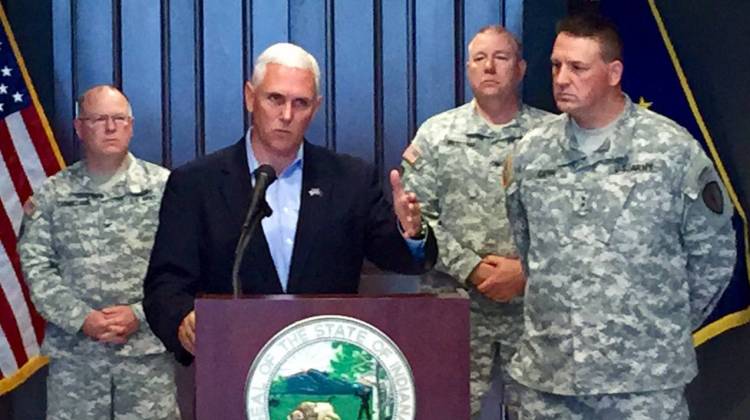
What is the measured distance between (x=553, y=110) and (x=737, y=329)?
39.4 inches

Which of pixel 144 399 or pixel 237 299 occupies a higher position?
pixel 237 299

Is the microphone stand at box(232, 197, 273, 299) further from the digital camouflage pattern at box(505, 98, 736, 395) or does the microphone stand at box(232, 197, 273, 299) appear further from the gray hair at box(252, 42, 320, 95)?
the digital camouflage pattern at box(505, 98, 736, 395)

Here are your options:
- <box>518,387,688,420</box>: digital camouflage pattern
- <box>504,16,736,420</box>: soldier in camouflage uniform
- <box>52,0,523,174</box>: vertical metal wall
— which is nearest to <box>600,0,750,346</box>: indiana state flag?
<box>52,0,523,174</box>: vertical metal wall

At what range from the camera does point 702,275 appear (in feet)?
9.36

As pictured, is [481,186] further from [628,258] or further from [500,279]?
[628,258]

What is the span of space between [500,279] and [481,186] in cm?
33

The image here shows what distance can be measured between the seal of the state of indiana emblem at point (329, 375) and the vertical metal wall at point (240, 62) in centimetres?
236

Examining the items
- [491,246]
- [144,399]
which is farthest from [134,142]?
[491,246]

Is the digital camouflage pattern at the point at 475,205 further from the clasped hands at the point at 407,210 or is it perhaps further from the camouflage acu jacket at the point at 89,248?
the clasped hands at the point at 407,210

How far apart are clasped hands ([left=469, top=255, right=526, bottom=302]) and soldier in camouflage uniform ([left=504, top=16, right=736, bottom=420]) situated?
1.76ft

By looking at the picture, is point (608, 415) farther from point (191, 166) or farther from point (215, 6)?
point (215, 6)

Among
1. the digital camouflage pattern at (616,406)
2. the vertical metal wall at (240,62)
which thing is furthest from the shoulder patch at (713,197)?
the vertical metal wall at (240,62)

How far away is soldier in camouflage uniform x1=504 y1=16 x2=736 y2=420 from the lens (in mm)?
2785

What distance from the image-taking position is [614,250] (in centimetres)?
280
